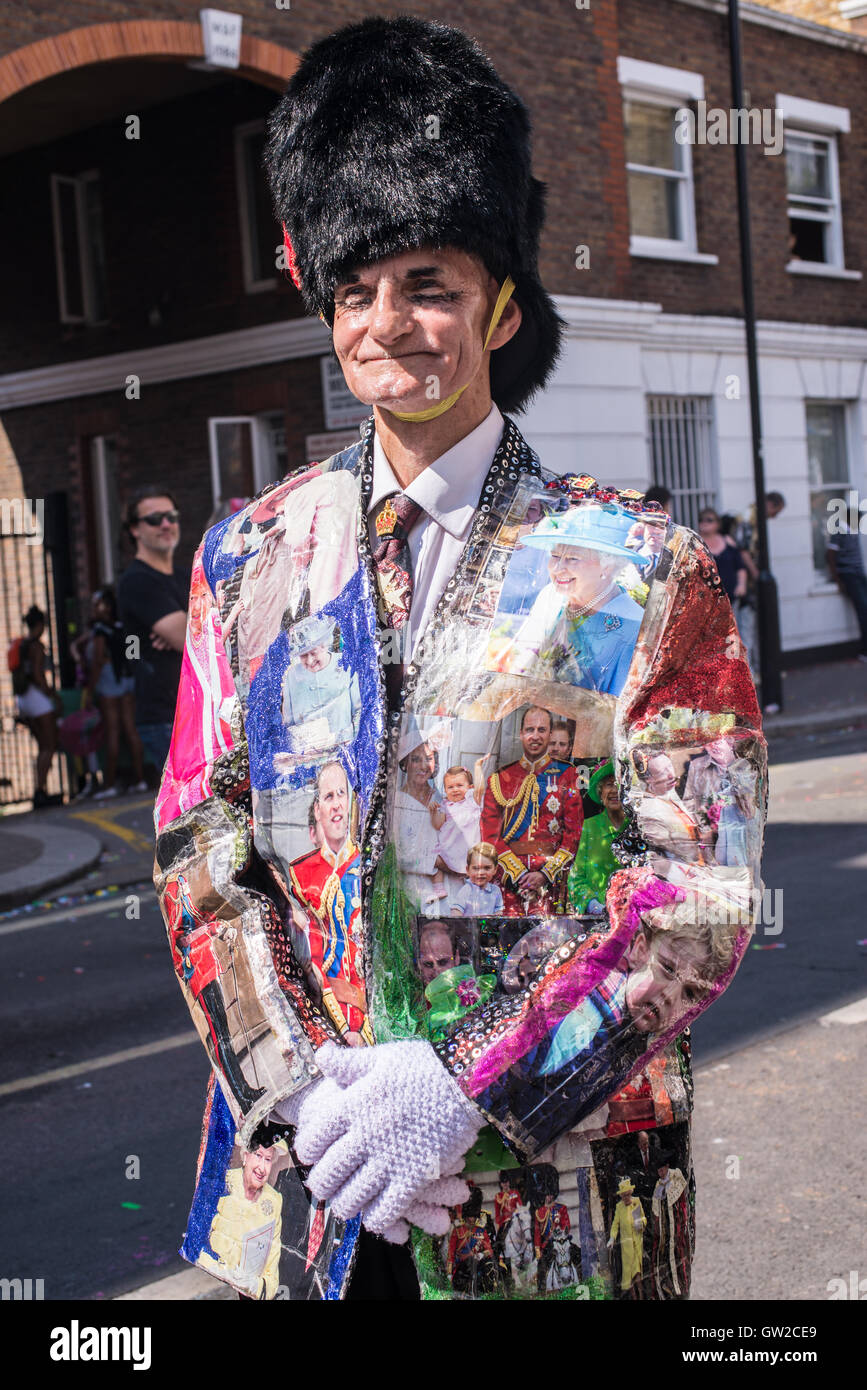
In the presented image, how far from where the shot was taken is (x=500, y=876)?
1.76m

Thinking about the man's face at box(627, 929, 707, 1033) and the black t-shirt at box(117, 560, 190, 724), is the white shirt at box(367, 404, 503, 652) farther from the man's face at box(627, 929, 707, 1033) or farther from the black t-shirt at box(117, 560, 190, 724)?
the black t-shirt at box(117, 560, 190, 724)

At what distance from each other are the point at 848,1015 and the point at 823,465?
1677 centimetres

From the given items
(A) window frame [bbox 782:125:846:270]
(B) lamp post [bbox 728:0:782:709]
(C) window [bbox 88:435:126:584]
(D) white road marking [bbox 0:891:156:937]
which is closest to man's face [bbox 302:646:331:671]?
(D) white road marking [bbox 0:891:156:937]

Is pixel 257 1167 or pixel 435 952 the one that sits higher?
pixel 435 952

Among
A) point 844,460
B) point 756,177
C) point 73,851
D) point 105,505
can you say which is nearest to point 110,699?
point 73,851

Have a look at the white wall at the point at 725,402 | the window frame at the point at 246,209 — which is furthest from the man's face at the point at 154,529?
the window frame at the point at 246,209

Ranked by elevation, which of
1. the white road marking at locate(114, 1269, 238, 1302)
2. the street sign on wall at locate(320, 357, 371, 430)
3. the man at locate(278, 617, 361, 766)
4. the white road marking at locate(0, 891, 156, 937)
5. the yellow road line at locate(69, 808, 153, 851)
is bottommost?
the white road marking at locate(0, 891, 156, 937)

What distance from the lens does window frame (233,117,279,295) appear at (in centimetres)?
1622

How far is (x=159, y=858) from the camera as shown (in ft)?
6.37

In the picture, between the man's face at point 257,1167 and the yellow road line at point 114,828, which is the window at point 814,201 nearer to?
the yellow road line at point 114,828

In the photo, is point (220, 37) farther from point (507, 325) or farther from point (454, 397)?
point (454, 397)

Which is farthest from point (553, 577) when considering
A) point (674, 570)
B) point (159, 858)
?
point (159, 858)

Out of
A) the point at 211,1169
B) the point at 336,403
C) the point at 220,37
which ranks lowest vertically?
the point at 211,1169

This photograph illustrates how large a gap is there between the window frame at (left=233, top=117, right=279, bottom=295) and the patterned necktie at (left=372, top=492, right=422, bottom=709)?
48.8 ft
